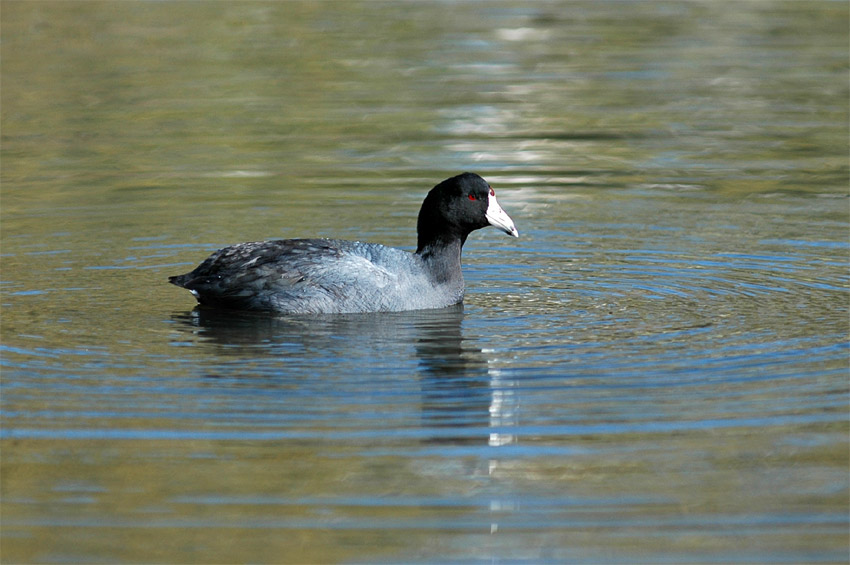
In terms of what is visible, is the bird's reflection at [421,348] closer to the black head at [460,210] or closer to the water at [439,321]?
the water at [439,321]

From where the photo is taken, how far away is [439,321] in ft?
30.3

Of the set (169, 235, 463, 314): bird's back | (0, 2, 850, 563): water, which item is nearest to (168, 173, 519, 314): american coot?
(169, 235, 463, 314): bird's back

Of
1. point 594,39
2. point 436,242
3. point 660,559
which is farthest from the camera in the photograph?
point 594,39

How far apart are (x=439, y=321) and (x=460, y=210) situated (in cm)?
85

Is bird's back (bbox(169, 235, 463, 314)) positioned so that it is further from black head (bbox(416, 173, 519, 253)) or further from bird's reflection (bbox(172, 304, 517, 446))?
black head (bbox(416, 173, 519, 253))

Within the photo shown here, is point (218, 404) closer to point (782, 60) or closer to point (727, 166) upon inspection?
point (727, 166)

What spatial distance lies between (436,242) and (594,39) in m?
12.5

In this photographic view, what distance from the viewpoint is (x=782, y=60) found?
19.6 m

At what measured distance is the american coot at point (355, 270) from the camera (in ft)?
30.7

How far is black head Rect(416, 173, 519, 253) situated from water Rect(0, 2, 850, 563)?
20.9 inches

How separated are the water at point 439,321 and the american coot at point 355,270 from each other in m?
0.15

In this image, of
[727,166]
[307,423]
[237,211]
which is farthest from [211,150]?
[307,423]

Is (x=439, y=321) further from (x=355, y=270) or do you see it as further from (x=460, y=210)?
(x=460, y=210)

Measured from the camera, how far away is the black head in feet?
31.4
